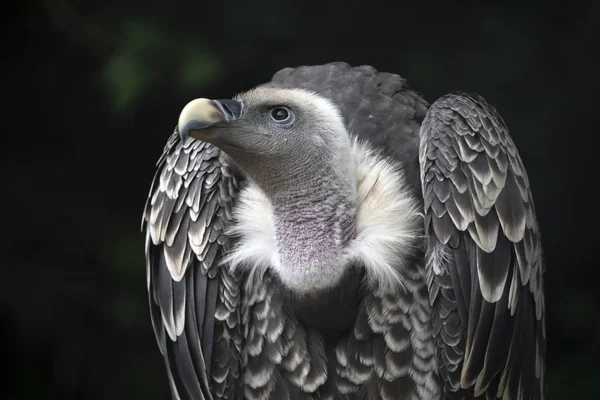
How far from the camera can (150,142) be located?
18.7ft

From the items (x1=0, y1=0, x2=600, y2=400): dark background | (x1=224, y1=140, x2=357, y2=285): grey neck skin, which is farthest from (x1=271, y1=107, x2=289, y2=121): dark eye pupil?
(x1=0, y1=0, x2=600, y2=400): dark background

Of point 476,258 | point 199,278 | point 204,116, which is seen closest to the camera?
point 204,116

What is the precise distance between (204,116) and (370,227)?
77 centimetres

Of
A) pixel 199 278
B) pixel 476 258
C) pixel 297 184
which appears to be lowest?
pixel 199 278

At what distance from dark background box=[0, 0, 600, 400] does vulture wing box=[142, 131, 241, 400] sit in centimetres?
136

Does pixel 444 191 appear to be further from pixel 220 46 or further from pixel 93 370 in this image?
pixel 93 370

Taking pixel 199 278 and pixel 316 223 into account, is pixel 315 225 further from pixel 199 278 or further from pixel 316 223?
pixel 199 278

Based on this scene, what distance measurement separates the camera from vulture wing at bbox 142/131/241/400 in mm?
3992

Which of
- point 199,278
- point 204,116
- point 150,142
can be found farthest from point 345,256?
point 150,142

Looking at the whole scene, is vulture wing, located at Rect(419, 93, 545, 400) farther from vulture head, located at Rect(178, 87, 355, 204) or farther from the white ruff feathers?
vulture head, located at Rect(178, 87, 355, 204)

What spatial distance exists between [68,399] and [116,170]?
1.31m

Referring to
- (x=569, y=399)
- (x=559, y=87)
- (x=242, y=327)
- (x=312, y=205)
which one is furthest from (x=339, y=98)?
(x=569, y=399)

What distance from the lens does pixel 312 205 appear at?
152 inches

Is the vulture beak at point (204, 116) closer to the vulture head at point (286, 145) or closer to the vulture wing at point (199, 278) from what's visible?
the vulture head at point (286, 145)
